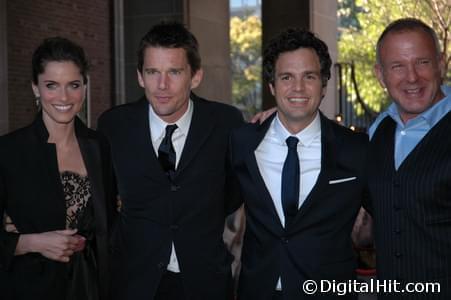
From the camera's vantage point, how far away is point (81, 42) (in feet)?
43.1

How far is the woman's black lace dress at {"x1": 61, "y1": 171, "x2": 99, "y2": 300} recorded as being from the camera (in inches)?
125

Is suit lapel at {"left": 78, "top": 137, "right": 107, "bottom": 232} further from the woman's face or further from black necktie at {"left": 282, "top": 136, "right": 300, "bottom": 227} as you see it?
black necktie at {"left": 282, "top": 136, "right": 300, "bottom": 227}

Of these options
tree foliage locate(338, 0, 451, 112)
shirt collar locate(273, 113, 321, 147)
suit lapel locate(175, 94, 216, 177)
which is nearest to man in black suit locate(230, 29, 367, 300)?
shirt collar locate(273, 113, 321, 147)

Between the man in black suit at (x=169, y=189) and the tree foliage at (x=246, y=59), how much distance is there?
138 ft

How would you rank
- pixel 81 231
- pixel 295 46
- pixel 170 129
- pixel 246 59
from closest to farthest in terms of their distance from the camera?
pixel 81 231
pixel 295 46
pixel 170 129
pixel 246 59

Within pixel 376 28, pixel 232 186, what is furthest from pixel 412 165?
pixel 376 28

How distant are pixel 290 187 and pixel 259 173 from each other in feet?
0.63

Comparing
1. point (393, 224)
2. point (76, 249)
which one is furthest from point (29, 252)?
point (393, 224)

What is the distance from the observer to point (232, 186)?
12.0 ft

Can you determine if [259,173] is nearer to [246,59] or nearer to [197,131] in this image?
[197,131]

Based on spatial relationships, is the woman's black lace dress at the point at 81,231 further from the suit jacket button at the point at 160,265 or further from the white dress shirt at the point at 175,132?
the white dress shirt at the point at 175,132

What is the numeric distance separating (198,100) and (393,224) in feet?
4.58

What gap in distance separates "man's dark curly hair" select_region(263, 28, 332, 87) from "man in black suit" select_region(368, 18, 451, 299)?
0.96ft

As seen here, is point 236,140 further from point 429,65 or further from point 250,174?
point 429,65
